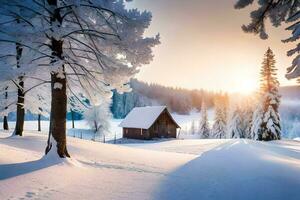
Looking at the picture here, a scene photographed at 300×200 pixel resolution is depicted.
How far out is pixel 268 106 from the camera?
35938 mm

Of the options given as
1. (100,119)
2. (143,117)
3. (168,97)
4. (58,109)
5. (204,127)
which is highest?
(168,97)

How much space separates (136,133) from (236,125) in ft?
61.9

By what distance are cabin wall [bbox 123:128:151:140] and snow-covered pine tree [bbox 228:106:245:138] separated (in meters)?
17.3

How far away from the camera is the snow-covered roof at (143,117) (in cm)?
4638

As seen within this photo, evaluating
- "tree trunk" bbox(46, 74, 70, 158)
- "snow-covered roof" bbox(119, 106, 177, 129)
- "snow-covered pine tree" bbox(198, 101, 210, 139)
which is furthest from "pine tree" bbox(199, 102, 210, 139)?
"tree trunk" bbox(46, 74, 70, 158)

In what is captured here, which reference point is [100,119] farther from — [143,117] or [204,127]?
[204,127]

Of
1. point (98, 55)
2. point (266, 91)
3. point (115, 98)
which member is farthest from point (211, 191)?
point (115, 98)

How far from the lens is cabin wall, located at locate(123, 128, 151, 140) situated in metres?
45.9

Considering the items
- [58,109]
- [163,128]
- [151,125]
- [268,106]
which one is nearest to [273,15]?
[58,109]

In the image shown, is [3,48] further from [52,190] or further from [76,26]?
[52,190]

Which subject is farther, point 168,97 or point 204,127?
point 168,97

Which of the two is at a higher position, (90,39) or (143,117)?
(90,39)

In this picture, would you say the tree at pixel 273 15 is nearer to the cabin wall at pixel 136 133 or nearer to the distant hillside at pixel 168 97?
→ the cabin wall at pixel 136 133

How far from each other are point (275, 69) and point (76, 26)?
32597mm
